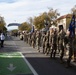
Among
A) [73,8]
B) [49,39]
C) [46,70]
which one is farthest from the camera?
[73,8]

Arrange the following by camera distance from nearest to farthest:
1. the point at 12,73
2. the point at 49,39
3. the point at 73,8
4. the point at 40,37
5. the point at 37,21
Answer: the point at 12,73
the point at 49,39
the point at 40,37
the point at 73,8
the point at 37,21

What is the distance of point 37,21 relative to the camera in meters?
80.2

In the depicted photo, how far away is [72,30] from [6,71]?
5.80m

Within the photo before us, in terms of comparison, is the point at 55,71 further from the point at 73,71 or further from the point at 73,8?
the point at 73,8

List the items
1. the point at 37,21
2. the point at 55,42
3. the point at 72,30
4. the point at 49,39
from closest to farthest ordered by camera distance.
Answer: the point at 72,30 < the point at 55,42 < the point at 49,39 < the point at 37,21

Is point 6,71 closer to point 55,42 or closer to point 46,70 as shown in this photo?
point 46,70

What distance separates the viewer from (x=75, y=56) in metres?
18.9

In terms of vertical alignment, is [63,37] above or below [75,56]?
above

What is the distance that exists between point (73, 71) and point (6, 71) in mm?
3006

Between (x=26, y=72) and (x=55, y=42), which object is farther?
(x=55, y=42)

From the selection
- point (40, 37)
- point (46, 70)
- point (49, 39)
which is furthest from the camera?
point (40, 37)

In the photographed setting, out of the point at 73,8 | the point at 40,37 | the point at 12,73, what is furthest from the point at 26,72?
the point at 73,8

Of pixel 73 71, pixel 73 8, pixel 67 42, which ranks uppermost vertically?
pixel 73 8

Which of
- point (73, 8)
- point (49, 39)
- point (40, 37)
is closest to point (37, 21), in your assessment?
point (73, 8)
